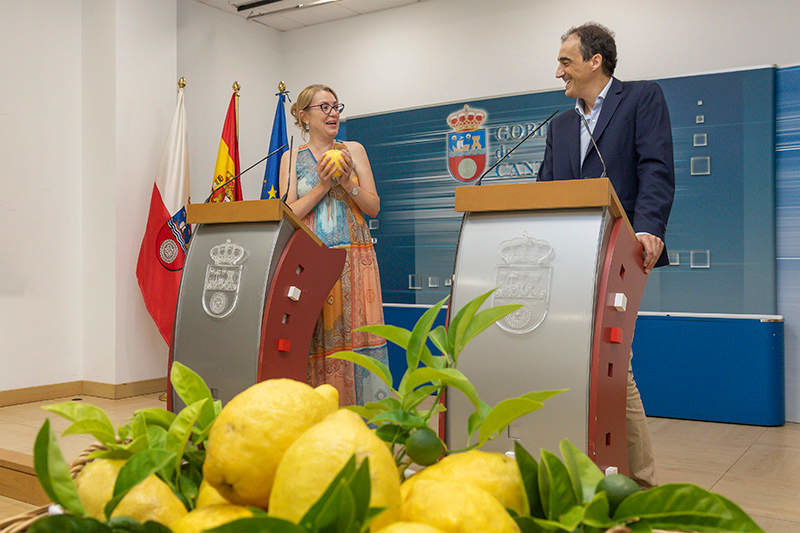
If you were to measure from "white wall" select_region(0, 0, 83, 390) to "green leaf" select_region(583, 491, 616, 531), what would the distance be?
461 centimetres

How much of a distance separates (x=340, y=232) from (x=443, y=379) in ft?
7.73

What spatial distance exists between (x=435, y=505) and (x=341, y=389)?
2.41 meters

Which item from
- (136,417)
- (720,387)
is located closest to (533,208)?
(136,417)

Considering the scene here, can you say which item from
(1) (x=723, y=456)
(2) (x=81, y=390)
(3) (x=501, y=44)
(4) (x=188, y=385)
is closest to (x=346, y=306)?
(1) (x=723, y=456)

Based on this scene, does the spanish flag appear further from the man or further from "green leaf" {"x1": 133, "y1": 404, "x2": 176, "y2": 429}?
"green leaf" {"x1": 133, "y1": 404, "x2": 176, "y2": 429}

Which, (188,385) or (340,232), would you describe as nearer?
(188,385)

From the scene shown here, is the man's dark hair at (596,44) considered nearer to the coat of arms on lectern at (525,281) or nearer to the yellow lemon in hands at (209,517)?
the coat of arms on lectern at (525,281)

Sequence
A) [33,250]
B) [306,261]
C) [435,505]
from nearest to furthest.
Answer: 1. [435,505]
2. [306,261]
3. [33,250]

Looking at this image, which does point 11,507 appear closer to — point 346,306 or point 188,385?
point 346,306

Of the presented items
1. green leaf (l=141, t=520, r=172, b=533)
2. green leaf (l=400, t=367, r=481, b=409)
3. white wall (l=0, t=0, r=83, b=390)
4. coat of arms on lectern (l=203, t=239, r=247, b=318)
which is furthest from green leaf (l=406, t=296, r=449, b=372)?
white wall (l=0, t=0, r=83, b=390)

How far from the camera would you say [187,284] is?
257cm

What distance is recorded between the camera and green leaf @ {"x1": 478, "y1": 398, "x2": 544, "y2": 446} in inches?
21.1

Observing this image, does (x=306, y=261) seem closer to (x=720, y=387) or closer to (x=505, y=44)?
(x=720, y=387)

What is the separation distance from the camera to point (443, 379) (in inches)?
22.5
